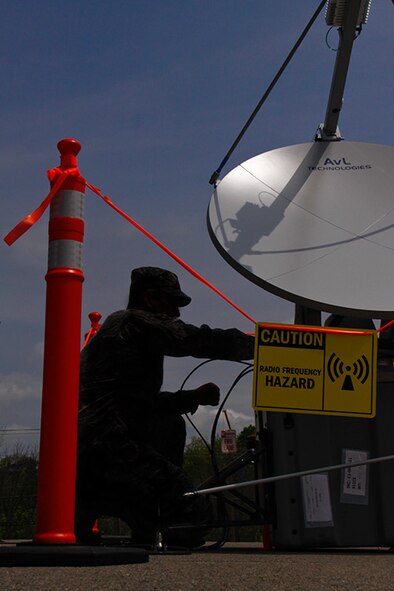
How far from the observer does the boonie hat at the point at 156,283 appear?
4262mm

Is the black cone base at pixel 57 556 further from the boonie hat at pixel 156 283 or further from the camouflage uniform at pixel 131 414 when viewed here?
the boonie hat at pixel 156 283

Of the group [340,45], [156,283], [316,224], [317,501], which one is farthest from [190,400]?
[340,45]

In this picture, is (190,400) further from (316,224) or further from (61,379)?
(61,379)

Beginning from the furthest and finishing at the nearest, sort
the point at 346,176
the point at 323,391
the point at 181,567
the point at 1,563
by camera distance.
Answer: the point at 346,176
the point at 323,391
the point at 181,567
the point at 1,563

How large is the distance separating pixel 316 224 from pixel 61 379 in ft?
10.5

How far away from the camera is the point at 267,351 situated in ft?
11.5

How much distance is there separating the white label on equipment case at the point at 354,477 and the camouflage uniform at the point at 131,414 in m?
0.86

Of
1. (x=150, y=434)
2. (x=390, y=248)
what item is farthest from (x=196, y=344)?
(x=390, y=248)

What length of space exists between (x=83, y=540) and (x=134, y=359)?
899mm

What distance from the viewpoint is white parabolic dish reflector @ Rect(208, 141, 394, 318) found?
4.71 metres

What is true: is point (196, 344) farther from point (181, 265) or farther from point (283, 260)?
point (283, 260)

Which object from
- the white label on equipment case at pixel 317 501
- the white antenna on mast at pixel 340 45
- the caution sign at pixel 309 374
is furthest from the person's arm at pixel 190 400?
the white antenna on mast at pixel 340 45

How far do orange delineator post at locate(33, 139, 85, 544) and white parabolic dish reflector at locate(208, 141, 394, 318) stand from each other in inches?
76.9

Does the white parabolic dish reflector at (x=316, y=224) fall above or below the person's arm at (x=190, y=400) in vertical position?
above
